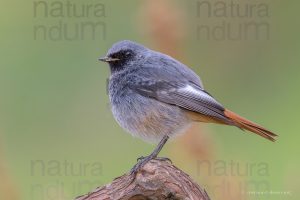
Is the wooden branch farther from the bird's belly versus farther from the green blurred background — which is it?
the green blurred background

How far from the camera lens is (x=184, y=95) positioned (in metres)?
8.63

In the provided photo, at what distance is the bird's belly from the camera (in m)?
8.74

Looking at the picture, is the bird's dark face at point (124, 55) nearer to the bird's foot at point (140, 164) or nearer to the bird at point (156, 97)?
the bird at point (156, 97)

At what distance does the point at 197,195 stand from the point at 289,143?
403cm

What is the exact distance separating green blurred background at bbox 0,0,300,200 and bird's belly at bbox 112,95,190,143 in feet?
2.51

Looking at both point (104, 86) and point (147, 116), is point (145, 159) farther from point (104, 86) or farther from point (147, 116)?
point (104, 86)

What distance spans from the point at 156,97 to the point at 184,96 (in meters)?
0.27

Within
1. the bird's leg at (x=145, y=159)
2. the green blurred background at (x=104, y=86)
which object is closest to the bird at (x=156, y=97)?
the bird's leg at (x=145, y=159)

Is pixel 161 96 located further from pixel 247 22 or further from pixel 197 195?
pixel 247 22

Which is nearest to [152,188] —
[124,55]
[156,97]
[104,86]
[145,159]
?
[145,159]

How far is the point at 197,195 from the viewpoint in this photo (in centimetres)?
755

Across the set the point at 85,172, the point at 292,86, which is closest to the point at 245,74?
the point at 292,86

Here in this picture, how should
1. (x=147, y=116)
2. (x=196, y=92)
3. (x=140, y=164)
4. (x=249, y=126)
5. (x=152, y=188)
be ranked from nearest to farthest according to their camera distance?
1. (x=152, y=188)
2. (x=140, y=164)
3. (x=249, y=126)
4. (x=196, y=92)
5. (x=147, y=116)

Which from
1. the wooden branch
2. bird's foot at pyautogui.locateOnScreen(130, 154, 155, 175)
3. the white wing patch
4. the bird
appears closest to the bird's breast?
the bird
